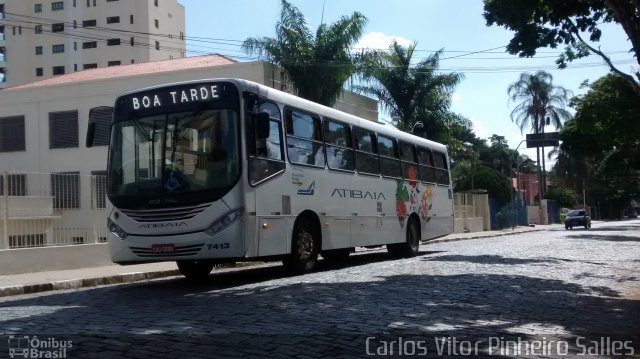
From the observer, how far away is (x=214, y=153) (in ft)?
33.7

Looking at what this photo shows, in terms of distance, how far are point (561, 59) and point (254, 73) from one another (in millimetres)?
16061

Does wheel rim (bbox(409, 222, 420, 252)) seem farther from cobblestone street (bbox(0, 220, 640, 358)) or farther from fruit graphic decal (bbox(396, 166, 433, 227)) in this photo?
cobblestone street (bbox(0, 220, 640, 358))

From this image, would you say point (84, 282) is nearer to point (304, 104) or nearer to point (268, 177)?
point (268, 177)

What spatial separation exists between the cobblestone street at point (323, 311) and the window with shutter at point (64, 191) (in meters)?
4.32

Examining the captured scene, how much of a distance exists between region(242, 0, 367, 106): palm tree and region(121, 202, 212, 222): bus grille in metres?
16.2

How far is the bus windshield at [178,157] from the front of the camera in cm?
1017

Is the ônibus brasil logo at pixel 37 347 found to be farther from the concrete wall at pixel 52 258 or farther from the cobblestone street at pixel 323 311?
Answer: the concrete wall at pixel 52 258

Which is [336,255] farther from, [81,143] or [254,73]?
[81,143]

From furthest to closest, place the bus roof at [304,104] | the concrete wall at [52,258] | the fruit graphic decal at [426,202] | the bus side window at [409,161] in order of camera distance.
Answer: the fruit graphic decal at [426,202] < the bus side window at [409,161] < the concrete wall at [52,258] < the bus roof at [304,104]

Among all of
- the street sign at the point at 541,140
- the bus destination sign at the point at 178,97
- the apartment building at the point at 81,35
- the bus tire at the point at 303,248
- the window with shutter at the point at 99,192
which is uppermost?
the apartment building at the point at 81,35

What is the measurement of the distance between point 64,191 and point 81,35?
55904 millimetres

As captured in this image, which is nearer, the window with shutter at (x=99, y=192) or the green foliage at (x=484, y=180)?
the window with shutter at (x=99, y=192)

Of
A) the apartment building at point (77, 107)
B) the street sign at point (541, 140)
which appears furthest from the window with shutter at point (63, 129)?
the street sign at point (541, 140)

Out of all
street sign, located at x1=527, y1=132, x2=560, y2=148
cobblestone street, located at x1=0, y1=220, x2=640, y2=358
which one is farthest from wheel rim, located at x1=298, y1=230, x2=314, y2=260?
street sign, located at x1=527, y1=132, x2=560, y2=148
